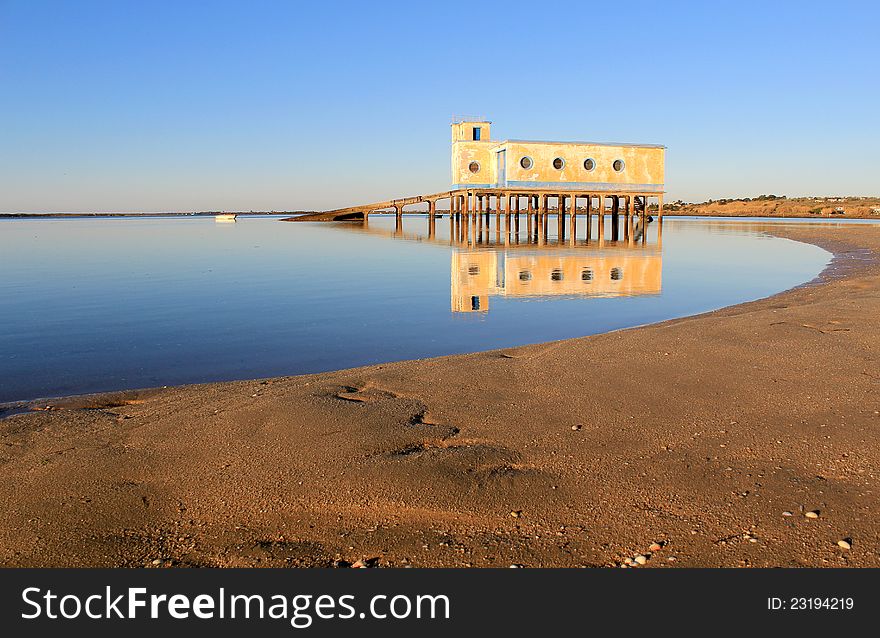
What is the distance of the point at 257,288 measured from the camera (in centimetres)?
1691

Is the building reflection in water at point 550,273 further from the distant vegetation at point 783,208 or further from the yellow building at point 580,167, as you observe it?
the distant vegetation at point 783,208

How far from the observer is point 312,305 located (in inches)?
550

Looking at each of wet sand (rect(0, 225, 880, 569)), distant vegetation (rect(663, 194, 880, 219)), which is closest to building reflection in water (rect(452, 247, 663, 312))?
wet sand (rect(0, 225, 880, 569))

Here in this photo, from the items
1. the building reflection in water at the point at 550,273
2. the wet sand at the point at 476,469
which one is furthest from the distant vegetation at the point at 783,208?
the wet sand at the point at 476,469

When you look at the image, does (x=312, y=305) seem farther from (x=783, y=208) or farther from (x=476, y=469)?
(x=783, y=208)

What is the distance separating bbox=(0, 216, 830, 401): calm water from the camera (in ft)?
29.0

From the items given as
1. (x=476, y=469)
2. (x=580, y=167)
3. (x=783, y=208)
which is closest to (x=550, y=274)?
(x=476, y=469)

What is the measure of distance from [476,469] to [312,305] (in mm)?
10386

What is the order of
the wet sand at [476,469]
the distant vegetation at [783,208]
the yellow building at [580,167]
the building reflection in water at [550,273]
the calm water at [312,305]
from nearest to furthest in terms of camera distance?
the wet sand at [476,469], the calm water at [312,305], the building reflection in water at [550,273], the yellow building at [580,167], the distant vegetation at [783,208]

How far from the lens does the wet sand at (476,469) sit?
3.21 metres

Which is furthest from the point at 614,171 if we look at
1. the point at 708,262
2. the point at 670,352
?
→ the point at 670,352

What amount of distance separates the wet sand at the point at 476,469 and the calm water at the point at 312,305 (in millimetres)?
2230

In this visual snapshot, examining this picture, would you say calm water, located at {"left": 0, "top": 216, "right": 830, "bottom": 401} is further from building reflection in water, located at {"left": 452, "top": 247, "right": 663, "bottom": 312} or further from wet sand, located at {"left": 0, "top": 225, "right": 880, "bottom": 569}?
wet sand, located at {"left": 0, "top": 225, "right": 880, "bottom": 569}

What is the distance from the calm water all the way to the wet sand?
223 cm
